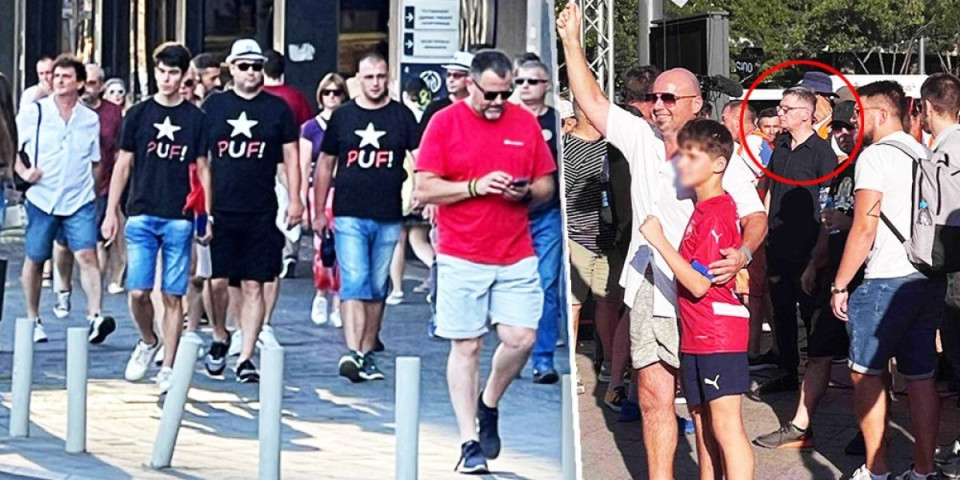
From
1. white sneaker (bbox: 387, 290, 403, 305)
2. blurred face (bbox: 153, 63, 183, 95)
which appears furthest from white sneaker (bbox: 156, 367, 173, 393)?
blurred face (bbox: 153, 63, 183, 95)

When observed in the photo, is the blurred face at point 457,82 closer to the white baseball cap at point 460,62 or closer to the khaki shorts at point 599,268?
the white baseball cap at point 460,62

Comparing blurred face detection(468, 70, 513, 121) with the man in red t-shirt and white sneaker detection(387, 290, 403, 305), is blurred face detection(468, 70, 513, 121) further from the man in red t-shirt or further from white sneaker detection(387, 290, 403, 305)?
white sneaker detection(387, 290, 403, 305)

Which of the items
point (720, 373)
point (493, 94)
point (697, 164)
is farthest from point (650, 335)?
point (493, 94)

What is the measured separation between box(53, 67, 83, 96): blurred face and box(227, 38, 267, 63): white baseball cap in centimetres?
45

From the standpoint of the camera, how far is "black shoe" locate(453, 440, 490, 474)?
13.8ft

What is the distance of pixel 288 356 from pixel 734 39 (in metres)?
36.0

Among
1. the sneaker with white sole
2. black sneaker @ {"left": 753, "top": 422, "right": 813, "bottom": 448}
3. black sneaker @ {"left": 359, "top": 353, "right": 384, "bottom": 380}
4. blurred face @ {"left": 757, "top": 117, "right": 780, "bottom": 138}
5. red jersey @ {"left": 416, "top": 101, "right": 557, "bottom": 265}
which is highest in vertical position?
blurred face @ {"left": 757, "top": 117, "right": 780, "bottom": 138}

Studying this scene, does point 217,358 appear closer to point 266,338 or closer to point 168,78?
point 266,338

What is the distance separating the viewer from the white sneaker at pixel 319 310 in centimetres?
468

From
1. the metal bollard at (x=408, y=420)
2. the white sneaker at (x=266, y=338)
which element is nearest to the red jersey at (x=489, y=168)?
the metal bollard at (x=408, y=420)

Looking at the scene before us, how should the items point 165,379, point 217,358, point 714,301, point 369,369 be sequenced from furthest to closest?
point 714,301 → point 217,358 → point 165,379 → point 369,369

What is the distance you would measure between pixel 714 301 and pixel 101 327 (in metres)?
2.02

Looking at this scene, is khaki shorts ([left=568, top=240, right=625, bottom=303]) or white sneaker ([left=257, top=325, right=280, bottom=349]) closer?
white sneaker ([left=257, top=325, right=280, bottom=349])

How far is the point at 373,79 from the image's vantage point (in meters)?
4.40
